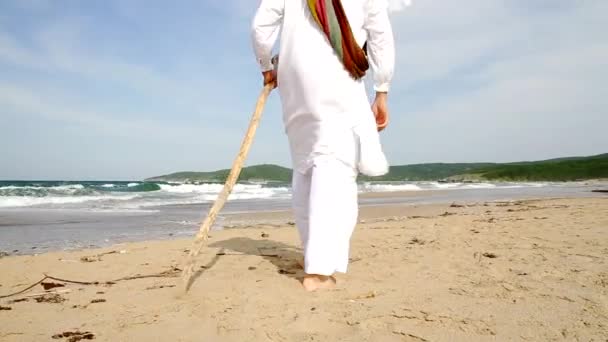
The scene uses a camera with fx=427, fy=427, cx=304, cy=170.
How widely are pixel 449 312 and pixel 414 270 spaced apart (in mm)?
1032

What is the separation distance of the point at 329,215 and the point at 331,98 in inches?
27.0

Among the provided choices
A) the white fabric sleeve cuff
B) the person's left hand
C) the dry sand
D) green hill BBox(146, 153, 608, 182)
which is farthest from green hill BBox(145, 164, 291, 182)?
the white fabric sleeve cuff

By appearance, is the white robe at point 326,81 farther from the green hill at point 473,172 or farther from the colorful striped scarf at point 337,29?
the green hill at point 473,172

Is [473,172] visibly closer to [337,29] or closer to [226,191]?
[337,29]

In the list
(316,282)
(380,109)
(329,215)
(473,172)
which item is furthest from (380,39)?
(473,172)

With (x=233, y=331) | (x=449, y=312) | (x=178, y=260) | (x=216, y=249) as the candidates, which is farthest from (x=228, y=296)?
(x=216, y=249)

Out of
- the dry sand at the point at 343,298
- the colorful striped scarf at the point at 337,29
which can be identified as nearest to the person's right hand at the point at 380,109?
the colorful striped scarf at the point at 337,29

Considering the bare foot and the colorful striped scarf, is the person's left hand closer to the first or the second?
the colorful striped scarf

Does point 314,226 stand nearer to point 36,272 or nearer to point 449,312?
point 449,312

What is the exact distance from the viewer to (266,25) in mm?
2676

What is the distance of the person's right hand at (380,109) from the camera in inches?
107

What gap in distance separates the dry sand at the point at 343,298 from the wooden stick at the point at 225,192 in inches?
6.2

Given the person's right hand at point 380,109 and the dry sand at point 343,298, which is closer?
the dry sand at point 343,298

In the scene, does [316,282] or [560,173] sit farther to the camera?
[560,173]
